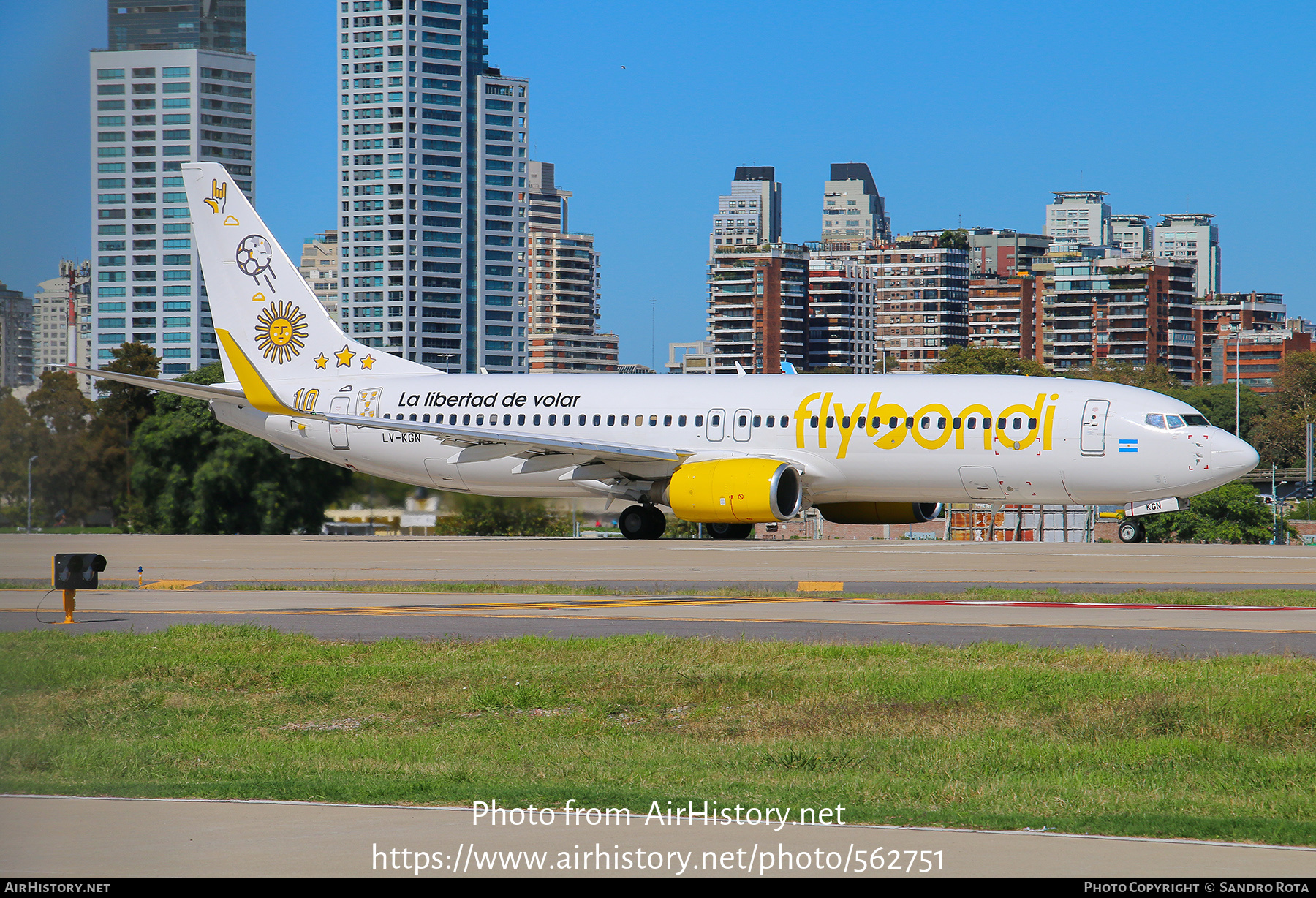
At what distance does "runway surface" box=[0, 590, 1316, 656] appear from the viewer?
17.3 meters

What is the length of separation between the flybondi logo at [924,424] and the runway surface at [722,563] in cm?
233

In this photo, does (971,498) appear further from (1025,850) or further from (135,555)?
(1025,850)

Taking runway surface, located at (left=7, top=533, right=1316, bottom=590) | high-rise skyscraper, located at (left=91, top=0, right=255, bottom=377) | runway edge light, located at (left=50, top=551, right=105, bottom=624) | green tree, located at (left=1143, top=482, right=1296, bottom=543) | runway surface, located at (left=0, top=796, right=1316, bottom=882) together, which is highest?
high-rise skyscraper, located at (left=91, top=0, right=255, bottom=377)

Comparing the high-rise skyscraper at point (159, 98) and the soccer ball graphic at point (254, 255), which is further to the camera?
the soccer ball graphic at point (254, 255)

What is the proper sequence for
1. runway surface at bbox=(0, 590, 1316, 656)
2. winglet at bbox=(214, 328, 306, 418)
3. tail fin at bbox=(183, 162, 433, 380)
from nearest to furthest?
runway surface at bbox=(0, 590, 1316, 656)
winglet at bbox=(214, 328, 306, 418)
tail fin at bbox=(183, 162, 433, 380)

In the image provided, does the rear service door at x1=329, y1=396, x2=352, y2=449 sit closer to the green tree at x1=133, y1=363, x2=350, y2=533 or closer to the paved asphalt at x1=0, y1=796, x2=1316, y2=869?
the green tree at x1=133, y1=363, x2=350, y2=533

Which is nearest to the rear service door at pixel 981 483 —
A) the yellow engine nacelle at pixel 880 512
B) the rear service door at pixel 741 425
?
the yellow engine nacelle at pixel 880 512

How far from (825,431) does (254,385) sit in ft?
49.7

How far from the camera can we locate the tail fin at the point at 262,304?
135 ft

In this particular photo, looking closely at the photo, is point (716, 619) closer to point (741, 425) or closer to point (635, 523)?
point (741, 425)

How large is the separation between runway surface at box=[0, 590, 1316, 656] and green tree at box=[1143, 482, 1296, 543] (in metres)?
52.5

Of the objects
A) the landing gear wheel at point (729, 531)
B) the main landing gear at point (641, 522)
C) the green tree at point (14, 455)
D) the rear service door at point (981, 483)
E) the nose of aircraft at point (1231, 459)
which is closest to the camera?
the green tree at point (14, 455)

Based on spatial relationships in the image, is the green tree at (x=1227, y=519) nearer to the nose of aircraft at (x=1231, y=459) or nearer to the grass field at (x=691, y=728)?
the nose of aircraft at (x=1231, y=459)

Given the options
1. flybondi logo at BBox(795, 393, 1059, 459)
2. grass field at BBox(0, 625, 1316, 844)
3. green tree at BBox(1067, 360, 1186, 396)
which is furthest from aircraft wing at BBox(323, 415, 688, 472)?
green tree at BBox(1067, 360, 1186, 396)
